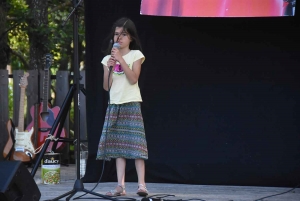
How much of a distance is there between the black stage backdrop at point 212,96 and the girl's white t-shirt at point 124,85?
3.38 feet

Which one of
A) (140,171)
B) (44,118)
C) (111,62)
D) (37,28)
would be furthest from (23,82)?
(111,62)

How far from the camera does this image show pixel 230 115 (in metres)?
6.31

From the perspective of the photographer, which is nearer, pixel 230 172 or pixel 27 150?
pixel 230 172

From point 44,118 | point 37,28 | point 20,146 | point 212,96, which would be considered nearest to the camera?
point 212,96

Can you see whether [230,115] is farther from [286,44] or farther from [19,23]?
[19,23]

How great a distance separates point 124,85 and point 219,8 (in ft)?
4.10

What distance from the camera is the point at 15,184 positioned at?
4.38 meters

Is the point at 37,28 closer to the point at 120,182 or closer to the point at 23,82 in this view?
the point at 23,82

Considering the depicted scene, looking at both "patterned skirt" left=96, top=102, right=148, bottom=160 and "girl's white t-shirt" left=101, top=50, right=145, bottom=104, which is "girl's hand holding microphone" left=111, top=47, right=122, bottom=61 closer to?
"girl's white t-shirt" left=101, top=50, right=145, bottom=104

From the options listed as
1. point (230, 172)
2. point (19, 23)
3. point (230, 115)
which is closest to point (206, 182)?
point (230, 172)

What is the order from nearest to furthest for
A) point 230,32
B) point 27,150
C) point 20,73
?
point 230,32, point 27,150, point 20,73

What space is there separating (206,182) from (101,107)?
1264 millimetres

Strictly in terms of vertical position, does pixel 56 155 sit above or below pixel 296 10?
below

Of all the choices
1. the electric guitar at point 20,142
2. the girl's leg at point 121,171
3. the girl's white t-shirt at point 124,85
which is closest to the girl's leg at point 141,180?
the girl's leg at point 121,171
